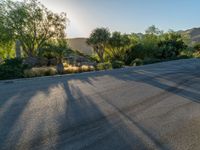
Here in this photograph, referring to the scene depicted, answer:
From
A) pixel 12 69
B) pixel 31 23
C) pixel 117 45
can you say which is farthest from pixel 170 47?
pixel 12 69

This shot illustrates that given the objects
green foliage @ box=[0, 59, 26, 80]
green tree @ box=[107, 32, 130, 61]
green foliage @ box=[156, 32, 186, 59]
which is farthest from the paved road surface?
green foliage @ box=[156, 32, 186, 59]

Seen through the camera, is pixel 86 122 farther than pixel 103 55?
No

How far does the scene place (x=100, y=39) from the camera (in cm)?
3853

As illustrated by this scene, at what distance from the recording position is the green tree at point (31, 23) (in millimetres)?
34812

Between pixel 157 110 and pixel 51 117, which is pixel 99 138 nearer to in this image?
pixel 51 117

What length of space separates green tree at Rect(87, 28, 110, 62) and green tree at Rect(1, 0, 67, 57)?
4.14m

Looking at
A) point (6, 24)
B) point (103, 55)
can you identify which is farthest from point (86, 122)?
point (103, 55)

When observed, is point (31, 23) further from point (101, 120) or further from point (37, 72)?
point (101, 120)

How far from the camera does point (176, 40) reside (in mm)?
48344

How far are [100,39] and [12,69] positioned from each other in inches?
880

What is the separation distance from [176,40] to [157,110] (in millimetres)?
43513

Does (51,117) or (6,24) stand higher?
(6,24)

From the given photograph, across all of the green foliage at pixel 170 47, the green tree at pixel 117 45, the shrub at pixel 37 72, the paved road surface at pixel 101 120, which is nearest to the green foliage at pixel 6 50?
the green tree at pixel 117 45

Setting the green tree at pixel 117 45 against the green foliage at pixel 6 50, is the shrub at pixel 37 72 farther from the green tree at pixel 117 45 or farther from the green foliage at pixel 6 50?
the green tree at pixel 117 45
